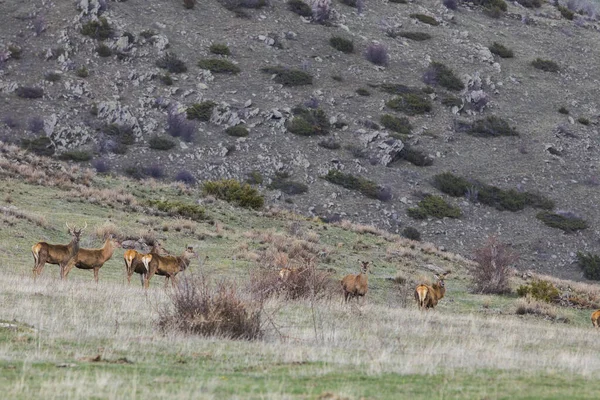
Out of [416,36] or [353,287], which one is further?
[416,36]

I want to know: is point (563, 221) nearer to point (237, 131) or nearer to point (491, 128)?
point (491, 128)

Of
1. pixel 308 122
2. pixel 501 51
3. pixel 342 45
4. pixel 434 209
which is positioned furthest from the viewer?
pixel 501 51

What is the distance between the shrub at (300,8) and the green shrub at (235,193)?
1116 inches

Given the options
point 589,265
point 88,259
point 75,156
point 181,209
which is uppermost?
point 88,259

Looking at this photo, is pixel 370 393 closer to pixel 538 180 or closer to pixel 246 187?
pixel 246 187

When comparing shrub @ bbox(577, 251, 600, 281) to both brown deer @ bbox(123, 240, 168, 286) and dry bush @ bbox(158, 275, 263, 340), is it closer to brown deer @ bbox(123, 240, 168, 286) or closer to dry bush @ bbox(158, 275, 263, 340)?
brown deer @ bbox(123, 240, 168, 286)

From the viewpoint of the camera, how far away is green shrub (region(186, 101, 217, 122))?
53.1 metres

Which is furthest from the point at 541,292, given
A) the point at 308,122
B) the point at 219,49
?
the point at 219,49

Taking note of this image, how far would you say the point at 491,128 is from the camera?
58.1 m

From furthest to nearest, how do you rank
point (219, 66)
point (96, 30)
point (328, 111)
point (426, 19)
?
point (426, 19)
point (219, 66)
point (96, 30)
point (328, 111)

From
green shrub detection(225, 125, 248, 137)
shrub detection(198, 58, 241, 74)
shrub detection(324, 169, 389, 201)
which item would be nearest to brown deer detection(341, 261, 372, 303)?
shrub detection(324, 169, 389, 201)

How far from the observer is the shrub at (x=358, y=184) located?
48500 mm

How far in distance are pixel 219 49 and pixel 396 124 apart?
13736 mm

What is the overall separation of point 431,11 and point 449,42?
6.53 metres
